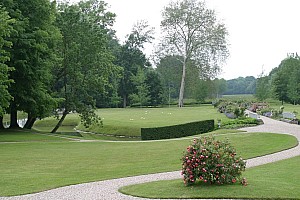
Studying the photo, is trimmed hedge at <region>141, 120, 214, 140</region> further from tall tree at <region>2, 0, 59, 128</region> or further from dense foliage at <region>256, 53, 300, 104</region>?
dense foliage at <region>256, 53, 300, 104</region>

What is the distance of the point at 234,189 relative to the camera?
376 inches

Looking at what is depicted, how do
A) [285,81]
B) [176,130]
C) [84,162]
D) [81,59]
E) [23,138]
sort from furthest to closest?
[285,81]
[81,59]
[176,130]
[23,138]
[84,162]

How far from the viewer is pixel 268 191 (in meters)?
9.30

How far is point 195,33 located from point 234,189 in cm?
6064

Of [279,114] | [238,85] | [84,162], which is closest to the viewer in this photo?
[84,162]

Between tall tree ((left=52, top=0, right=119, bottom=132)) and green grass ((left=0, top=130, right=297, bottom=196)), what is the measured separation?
12.5m

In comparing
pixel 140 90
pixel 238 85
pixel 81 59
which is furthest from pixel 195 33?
pixel 238 85

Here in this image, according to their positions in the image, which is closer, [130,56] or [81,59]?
[81,59]

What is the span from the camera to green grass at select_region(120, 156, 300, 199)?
9.07m

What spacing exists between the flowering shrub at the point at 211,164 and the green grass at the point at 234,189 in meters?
0.21

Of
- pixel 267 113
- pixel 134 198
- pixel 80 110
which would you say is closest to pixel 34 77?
pixel 80 110

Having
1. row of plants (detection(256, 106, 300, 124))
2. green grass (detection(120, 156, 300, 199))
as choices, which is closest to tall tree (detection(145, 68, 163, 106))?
row of plants (detection(256, 106, 300, 124))

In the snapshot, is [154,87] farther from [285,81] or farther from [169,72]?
[285,81]

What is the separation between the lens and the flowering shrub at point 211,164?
992cm
